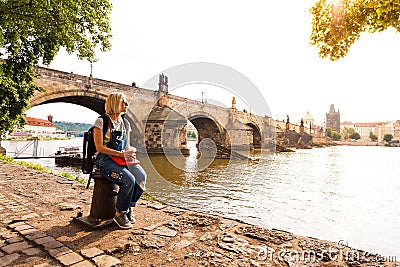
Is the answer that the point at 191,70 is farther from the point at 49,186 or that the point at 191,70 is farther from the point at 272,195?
the point at 49,186

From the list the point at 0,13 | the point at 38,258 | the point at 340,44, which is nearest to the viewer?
the point at 38,258

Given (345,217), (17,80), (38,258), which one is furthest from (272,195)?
(17,80)

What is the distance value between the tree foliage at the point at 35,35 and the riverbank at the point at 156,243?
17.9 feet

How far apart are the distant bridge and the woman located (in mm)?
13344

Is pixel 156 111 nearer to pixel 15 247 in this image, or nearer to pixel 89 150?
pixel 89 150

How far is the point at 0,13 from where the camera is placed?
6684 mm

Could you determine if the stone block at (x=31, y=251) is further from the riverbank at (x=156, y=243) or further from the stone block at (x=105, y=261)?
the stone block at (x=105, y=261)

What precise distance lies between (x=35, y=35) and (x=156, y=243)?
9.24 meters

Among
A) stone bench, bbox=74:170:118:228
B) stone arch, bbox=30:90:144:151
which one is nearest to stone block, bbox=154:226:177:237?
stone bench, bbox=74:170:118:228

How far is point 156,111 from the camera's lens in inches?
1009

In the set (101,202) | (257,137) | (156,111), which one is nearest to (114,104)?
(101,202)

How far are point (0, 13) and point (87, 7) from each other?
223cm

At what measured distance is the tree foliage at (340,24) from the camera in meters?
4.25

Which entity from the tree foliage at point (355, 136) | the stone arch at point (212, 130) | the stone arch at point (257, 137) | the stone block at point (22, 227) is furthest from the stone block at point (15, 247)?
the tree foliage at point (355, 136)
